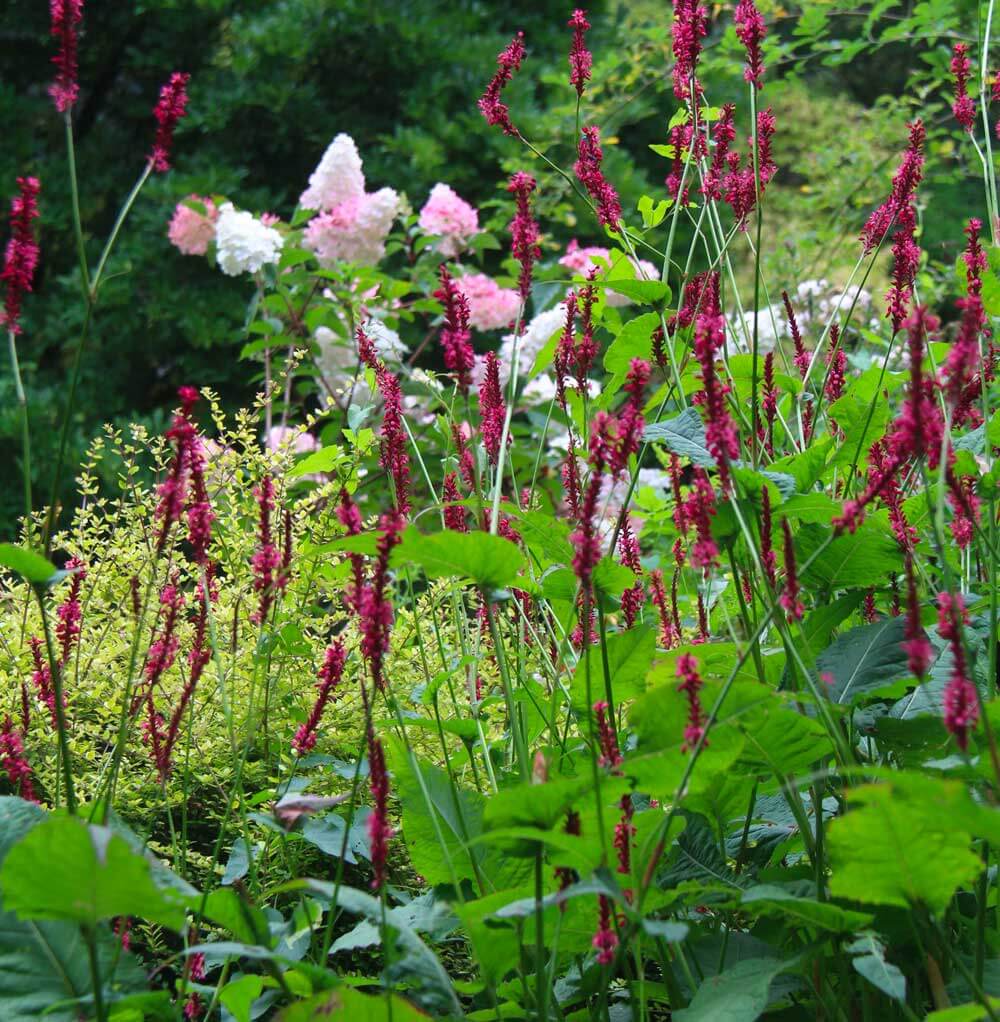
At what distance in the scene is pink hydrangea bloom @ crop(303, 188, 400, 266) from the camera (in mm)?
4230

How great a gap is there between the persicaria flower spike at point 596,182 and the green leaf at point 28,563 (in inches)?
39.0

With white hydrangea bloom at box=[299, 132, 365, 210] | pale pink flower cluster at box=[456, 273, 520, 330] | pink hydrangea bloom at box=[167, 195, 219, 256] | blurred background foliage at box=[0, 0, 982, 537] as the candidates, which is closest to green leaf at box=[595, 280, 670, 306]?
white hydrangea bloom at box=[299, 132, 365, 210]

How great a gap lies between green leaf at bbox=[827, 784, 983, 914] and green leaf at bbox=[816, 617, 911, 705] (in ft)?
1.13

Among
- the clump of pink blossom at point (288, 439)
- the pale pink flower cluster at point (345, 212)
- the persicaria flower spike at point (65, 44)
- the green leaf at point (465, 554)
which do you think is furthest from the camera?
the pale pink flower cluster at point (345, 212)

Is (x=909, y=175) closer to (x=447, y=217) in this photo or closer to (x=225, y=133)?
(x=447, y=217)

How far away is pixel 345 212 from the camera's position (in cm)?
423

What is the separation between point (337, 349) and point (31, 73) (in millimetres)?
7262

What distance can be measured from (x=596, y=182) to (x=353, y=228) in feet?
8.79

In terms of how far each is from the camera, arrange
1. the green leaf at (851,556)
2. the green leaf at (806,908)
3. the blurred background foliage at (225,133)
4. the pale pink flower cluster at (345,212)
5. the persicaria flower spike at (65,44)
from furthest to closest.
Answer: the blurred background foliage at (225,133)
the pale pink flower cluster at (345,212)
the green leaf at (851,556)
the persicaria flower spike at (65,44)
the green leaf at (806,908)

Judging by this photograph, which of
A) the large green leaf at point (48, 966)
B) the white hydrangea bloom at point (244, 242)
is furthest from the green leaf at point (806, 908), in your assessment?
the white hydrangea bloom at point (244, 242)

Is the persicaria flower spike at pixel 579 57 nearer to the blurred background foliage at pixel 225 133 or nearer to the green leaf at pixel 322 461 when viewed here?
the green leaf at pixel 322 461

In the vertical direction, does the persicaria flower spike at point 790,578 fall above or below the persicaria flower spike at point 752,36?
below

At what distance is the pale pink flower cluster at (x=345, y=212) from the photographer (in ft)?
13.9

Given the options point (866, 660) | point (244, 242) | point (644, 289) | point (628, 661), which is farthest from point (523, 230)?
point (244, 242)
